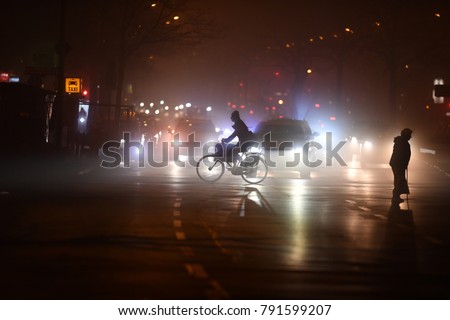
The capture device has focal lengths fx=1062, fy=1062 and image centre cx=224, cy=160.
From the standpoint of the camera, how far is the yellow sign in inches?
1794

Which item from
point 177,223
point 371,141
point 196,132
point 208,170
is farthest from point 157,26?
point 177,223

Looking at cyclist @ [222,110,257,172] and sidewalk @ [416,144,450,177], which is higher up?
cyclist @ [222,110,257,172]

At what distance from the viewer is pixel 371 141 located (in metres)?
68.9

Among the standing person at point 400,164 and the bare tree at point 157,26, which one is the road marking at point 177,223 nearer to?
the standing person at point 400,164

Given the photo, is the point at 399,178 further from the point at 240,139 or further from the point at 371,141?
the point at 371,141

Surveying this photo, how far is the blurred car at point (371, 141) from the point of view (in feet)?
195

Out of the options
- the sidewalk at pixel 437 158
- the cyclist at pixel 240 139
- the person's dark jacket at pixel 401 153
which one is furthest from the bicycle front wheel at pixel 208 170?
the sidewalk at pixel 437 158

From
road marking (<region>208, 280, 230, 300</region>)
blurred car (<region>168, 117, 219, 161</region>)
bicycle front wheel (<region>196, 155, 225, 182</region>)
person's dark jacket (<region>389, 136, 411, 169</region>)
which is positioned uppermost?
blurred car (<region>168, 117, 219, 161</region>)

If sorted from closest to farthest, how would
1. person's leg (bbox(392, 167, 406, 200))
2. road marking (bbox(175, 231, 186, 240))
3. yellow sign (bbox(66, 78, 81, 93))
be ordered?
road marking (bbox(175, 231, 186, 240)), person's leg (bbox(392, 167, 406, 200)), yellow sign (bbox(66, 78, 81, 93))

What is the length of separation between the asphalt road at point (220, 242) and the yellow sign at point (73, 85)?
632 inches

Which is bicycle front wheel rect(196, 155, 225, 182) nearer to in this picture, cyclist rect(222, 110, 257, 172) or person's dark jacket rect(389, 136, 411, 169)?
cyclist rect(222, 110, 257, 172)

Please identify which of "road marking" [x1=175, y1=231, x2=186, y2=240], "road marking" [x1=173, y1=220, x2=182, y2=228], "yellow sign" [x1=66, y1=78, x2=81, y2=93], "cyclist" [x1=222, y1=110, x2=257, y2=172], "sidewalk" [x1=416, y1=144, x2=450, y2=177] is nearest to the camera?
"road marking" [x1=175, y1=231, x2=186, y2=240]

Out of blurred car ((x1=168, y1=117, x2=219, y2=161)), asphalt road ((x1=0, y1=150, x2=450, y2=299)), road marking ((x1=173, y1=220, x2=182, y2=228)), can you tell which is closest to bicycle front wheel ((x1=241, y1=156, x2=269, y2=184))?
asphalt road ((x1=0, y1=150, x2=450, y2=299))

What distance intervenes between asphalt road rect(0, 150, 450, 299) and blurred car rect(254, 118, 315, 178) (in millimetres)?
6429
